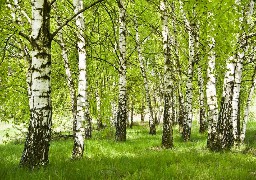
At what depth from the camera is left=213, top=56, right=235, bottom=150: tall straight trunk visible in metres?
10.9

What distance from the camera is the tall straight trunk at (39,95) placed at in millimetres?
6895

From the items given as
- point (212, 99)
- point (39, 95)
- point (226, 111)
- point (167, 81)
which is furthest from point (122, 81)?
point (39, 95)

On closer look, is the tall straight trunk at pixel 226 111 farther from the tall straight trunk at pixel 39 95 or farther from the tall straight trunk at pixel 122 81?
the tall straight trunk at pixel 39 95

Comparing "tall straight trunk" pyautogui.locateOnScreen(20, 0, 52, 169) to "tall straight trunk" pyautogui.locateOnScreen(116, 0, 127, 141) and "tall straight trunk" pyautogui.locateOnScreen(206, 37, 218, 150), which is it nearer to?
"tall straight trunk" pyautogui.locateOnScreen(206, 37, 218, 150)

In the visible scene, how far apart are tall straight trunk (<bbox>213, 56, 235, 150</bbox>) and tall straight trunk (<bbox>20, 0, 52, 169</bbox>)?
21.3 feet

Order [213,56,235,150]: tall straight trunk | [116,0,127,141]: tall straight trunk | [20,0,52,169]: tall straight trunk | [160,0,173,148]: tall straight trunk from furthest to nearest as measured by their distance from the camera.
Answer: [116,0,127,141]: tall straight trunk
[160,0,173,148]: tall straight trunk
[213,56,235,150]: tall straight trunk
[20,0,52,169]: tall straight trunk

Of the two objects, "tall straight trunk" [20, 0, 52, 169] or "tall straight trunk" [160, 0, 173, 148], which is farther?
"tall straight trunk" [160, 0, 173, 148]

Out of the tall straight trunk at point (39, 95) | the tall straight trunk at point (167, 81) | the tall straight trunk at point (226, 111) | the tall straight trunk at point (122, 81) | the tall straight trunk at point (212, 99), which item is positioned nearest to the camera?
the tall straight trunk at point (39, 95)

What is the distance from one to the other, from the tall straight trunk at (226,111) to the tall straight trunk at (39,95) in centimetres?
648

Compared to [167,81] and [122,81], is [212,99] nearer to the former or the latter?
[167,81]

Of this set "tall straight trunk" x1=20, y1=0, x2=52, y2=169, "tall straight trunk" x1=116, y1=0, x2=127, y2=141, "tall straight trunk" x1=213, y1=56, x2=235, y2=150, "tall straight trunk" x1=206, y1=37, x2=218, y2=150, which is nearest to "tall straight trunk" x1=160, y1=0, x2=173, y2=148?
"tall straight trunk" x1=206, y1=37, x2=218, y2=150

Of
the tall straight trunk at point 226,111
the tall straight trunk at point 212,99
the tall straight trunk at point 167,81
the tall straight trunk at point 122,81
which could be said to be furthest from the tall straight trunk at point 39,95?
the tall straight trunk at point 122,81

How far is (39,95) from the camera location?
22.5 ft

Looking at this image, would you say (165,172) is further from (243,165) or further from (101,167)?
(243,165)
